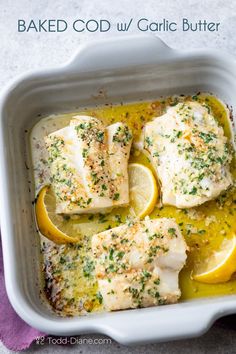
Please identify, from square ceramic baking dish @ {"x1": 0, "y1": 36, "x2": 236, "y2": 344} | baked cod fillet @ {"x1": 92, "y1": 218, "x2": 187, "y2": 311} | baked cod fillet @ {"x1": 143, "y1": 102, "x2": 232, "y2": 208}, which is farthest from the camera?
baked cod fillet @ {"x1": 143, "y1": 102, "x2": 232, "y2": 208}

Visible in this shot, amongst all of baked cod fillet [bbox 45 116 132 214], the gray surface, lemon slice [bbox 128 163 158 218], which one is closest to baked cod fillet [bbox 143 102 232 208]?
lemon slice [bbox 128 163 158 218]

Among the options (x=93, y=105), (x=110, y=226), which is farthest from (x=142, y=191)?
(x=93, y=105)

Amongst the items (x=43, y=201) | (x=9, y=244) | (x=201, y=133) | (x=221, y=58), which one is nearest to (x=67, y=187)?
(x=43, y=201)

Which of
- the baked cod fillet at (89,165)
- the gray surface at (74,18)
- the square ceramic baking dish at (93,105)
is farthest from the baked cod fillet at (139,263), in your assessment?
the gray surface at (74,18)

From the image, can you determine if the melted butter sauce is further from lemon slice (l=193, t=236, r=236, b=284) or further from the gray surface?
the gray surface

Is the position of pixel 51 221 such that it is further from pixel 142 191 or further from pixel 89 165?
pixel 142 191
